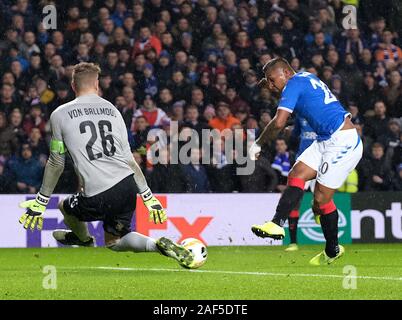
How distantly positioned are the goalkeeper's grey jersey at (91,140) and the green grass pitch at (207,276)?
3.05 ft

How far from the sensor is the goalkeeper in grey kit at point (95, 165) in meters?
8.68

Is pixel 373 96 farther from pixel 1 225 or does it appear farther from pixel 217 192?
pixel 1 225

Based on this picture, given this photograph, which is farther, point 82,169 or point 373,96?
point 373,96

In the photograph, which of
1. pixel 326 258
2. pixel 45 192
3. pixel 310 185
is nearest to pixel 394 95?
pixel 310 185

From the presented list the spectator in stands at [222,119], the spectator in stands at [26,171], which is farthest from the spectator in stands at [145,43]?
the spectator in stands at [26,171]

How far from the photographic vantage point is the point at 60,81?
17.4 m

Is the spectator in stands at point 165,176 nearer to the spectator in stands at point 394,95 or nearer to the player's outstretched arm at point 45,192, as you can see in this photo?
the spectator in stands at point 394,95

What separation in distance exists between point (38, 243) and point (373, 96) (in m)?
6.12

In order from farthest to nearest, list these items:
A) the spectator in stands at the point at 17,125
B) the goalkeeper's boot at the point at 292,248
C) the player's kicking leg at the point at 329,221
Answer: the spectator in stands at the point at 17,125
the goalkeeper's boot at the point at 292,248
the player's kicking leg at the point at 329,221

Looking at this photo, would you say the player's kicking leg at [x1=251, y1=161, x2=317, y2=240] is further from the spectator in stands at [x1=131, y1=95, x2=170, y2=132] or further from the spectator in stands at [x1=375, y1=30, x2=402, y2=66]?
the spectator in stands at [x1=375, y1=30, x2=402, y2=66]

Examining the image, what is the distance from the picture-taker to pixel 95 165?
28.5ft

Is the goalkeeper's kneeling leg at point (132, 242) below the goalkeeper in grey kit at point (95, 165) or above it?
below
